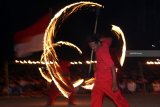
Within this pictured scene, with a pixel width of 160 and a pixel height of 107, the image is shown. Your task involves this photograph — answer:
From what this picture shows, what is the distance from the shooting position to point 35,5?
62531 millimetres

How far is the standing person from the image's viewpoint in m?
11.6

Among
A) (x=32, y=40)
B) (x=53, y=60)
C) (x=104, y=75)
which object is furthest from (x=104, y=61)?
(x=32, y=40)

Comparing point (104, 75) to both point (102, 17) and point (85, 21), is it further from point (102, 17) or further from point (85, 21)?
point (85, 21)

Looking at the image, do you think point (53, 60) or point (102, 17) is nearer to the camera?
point (53, 60)

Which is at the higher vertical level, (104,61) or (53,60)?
(104,61)

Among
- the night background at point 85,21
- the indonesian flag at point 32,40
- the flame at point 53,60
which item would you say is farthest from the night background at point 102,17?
the flame at point 53,60

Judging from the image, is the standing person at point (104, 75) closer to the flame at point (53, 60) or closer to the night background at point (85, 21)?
the flame at point (53, 60)

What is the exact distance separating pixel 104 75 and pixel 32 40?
13062 millimetres

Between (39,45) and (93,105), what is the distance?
41.5 ft

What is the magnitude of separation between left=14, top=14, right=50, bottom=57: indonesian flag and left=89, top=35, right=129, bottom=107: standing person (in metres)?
12.6

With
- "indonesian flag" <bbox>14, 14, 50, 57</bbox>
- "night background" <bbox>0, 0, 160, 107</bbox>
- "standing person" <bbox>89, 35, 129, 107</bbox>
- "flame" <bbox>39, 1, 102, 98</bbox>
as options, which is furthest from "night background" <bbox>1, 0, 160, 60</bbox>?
"standing person" <bbox>89, 35, 129, 107</bbox>

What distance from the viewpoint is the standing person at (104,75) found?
11.6 metres

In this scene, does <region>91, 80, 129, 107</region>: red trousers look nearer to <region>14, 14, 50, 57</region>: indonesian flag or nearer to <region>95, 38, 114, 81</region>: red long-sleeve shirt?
<region>95, 38, 114, 81</region>: red long-sleeve shirt

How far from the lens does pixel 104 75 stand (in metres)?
11.6
